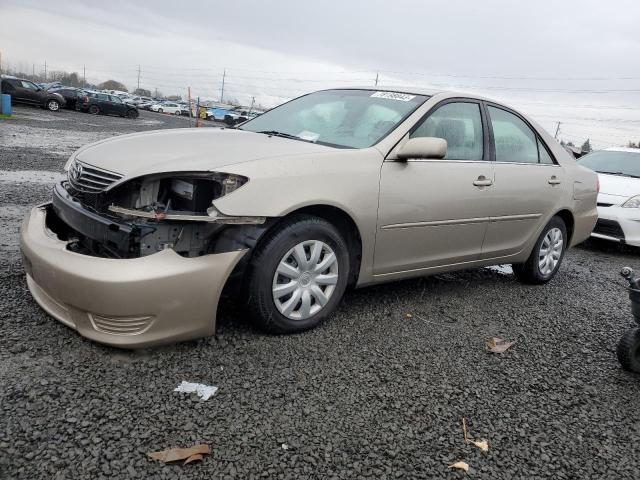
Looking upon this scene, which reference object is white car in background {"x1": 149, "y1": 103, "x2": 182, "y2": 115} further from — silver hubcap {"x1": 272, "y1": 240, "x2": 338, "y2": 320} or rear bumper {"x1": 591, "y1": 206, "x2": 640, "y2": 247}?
silver hubcap {"x1": 272, "y1": 240, "x2": 338, "y2": 320}

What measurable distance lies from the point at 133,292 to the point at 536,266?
12.6 ft

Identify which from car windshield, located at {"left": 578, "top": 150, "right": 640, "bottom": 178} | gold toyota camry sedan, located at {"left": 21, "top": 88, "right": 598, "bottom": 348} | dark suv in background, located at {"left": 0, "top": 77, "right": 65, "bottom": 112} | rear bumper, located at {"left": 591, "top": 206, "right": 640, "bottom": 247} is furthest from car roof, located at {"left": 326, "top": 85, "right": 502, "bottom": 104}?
dark suv in background, located at {"left": 0, "top": 77, "right": 65, "bottom": 112}

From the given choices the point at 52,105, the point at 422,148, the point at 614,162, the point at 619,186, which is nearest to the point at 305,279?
the point at 422,148

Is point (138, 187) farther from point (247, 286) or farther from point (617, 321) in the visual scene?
point (617, 321)

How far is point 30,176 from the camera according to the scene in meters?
8.17

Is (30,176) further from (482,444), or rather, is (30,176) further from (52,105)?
(52,105)

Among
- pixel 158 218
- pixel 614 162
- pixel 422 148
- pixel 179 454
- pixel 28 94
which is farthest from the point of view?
pixel 28 94

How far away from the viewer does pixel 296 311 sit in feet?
10.7

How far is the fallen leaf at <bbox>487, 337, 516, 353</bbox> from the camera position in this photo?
11.6 feet

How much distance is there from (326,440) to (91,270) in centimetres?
139

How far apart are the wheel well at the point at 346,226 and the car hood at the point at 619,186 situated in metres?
5.56

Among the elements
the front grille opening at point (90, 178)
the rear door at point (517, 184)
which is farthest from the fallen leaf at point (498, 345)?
the front grille opening at point (90, 178)

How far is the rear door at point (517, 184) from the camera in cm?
438

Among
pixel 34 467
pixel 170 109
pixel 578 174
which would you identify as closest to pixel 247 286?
pixel 34 467
